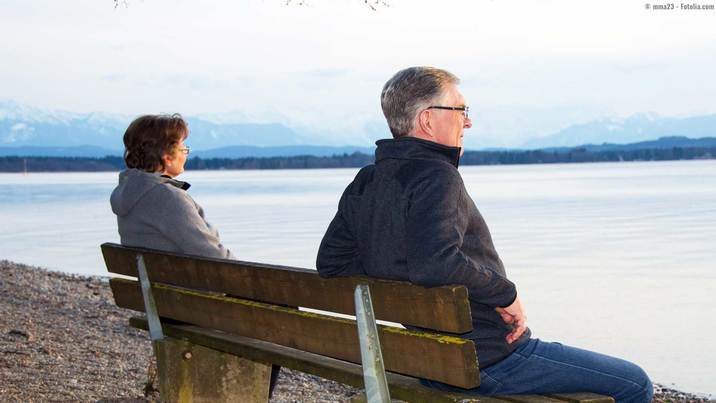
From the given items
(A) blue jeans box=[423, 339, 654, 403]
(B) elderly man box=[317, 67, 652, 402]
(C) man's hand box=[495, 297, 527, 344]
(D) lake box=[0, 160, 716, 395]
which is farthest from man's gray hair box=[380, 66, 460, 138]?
(D) lake box=[0, 160, 716, 395]

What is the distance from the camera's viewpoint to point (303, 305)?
367cm

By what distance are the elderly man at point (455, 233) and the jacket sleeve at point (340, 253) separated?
61 mm

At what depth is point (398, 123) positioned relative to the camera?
334 cm

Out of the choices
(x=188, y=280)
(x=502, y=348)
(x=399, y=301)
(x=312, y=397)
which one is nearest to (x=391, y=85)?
(x=399, y=301)

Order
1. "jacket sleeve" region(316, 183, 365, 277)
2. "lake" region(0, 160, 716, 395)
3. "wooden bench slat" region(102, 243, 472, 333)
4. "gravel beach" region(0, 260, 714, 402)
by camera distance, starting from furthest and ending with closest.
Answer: "lake" region(0, 160, 716, 395), "gravel beach" region(0, 260, 714, 402), "jacket sleeve" region(316, 183, 365, 277), "wooden bench slat" region(102, 243, 472, 333)

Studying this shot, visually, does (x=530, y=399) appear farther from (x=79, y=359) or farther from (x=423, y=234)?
(x=79, y=359)

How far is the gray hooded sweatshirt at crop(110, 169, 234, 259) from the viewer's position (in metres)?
4.79

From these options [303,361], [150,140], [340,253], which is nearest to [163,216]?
[150,140]

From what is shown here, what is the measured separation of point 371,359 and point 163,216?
1887 mm

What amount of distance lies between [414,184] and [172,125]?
2.25 metres

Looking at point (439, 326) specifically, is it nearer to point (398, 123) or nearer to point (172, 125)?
point (398, 123)

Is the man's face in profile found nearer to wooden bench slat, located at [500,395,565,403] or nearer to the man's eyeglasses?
the man's eyeglasses

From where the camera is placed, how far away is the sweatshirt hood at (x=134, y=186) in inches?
190

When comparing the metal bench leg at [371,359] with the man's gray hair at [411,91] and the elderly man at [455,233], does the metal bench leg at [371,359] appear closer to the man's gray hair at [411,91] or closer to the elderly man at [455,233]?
the elderly man at [455,233]
